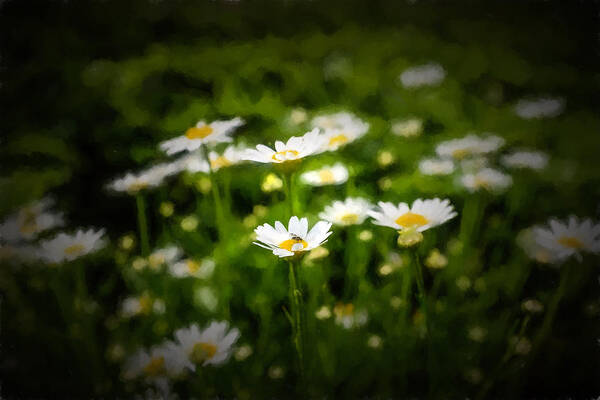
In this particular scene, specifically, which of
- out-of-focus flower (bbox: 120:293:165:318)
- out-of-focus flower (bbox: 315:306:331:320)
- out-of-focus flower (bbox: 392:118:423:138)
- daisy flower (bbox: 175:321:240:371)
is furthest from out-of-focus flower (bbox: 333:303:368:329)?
out-of-focus flower (bbox: 392:118:423:138)

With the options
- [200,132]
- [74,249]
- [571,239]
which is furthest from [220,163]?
[571,239]

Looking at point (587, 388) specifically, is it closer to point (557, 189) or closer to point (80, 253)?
point (557, 189)

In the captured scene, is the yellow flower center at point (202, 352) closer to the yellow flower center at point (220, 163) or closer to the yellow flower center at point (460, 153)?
the yellow flower center at point (220, 163)

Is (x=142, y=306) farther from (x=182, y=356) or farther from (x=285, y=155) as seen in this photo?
(x=285, y=155)

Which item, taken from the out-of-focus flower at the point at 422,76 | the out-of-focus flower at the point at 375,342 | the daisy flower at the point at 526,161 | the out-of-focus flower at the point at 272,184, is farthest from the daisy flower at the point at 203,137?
the out-of-focus flower at the point at 422,76

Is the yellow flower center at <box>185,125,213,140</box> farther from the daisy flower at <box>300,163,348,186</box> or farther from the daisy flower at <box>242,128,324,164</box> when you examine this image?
the daisy flower at <box>300,163,348,186</box>
